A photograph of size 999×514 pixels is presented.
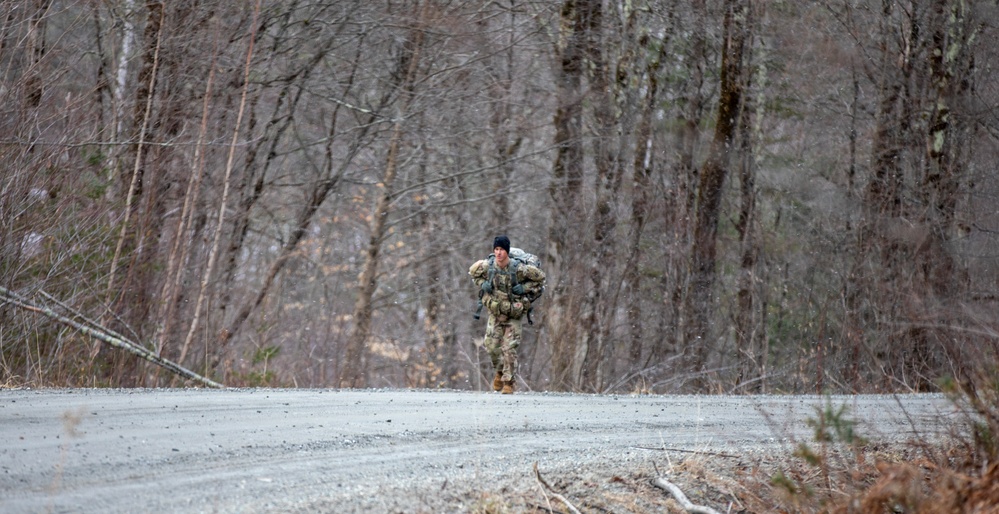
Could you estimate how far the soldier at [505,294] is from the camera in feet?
43.4

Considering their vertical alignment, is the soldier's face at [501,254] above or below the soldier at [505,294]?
above

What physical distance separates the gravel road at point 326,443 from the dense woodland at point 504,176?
523 cm

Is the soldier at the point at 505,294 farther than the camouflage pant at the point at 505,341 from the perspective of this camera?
No

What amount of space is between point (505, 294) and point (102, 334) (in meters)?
4.94

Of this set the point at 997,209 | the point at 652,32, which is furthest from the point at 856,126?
the point at 652,32

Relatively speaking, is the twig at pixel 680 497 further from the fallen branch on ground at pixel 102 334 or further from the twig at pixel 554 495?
the fallen branch on ground at pixel 102 334

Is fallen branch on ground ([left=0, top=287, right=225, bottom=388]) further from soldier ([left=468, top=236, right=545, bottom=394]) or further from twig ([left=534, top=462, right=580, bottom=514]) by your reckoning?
twig ([left=534, top=462, right=580, bottom=514])

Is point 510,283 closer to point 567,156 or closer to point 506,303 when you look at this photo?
point 506,303

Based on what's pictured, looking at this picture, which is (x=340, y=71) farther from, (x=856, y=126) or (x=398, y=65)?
(x=856, y=126)

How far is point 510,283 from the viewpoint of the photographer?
13234 millimetres

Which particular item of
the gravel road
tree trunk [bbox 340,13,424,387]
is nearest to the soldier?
the gravel road

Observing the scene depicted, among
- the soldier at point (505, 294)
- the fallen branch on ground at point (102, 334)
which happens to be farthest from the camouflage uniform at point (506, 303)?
the fallen branch on ground at point (102, 334)

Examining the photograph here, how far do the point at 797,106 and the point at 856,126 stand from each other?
1.44 metres

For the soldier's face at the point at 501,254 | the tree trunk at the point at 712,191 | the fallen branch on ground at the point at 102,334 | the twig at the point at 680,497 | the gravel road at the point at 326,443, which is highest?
the tree trunk at the point at 712,191
